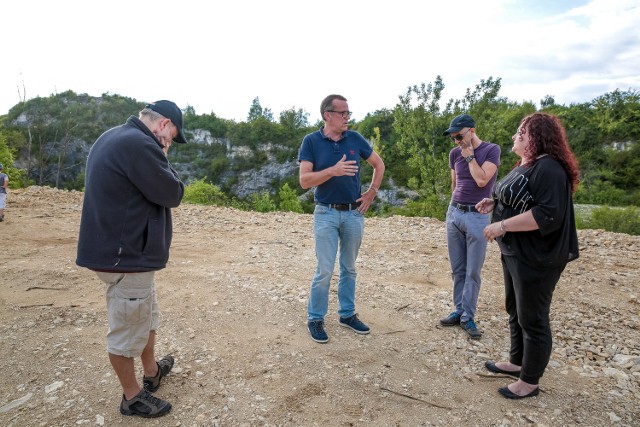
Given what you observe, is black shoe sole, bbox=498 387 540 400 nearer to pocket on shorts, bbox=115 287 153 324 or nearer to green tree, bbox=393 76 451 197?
pocket on shorts, bbox=115 287 153 324

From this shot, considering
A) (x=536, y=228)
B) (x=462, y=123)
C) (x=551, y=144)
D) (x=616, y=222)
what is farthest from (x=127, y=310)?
(x=616, y=222)

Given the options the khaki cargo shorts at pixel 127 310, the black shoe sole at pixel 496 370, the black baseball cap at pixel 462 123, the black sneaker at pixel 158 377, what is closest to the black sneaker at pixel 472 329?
the black shoe sole at pixel 496 370

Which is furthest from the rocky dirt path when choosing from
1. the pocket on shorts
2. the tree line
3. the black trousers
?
the tree line

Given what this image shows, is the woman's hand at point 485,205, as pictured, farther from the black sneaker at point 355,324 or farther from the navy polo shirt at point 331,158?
the black sneaker at point 355,324

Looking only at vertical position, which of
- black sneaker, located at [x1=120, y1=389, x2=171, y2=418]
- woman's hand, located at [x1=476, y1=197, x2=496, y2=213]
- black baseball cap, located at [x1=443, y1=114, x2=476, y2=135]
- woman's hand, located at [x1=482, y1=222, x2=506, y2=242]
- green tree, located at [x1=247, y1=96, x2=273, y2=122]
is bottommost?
black sneaker, located at [x1=120, y1=389, x2=171, y2=418]

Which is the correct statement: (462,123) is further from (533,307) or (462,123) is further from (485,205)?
(533,307)

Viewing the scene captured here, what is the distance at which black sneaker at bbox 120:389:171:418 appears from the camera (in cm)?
241

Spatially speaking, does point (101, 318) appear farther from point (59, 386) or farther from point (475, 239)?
point (475, 239)

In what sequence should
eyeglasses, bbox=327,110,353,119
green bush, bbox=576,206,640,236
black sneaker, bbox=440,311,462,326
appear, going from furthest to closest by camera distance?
green bush, bbox=576,206,640,236
black sneaker, bbox=440,311,462,326
eyeglasses, bbox=327,110,353,119

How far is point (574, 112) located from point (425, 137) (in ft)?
92.6

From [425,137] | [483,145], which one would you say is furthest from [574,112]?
[483,145]

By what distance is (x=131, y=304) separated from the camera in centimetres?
228

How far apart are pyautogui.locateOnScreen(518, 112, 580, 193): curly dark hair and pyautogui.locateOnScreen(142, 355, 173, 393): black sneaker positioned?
9.71 feet

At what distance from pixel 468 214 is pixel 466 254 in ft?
1.39
